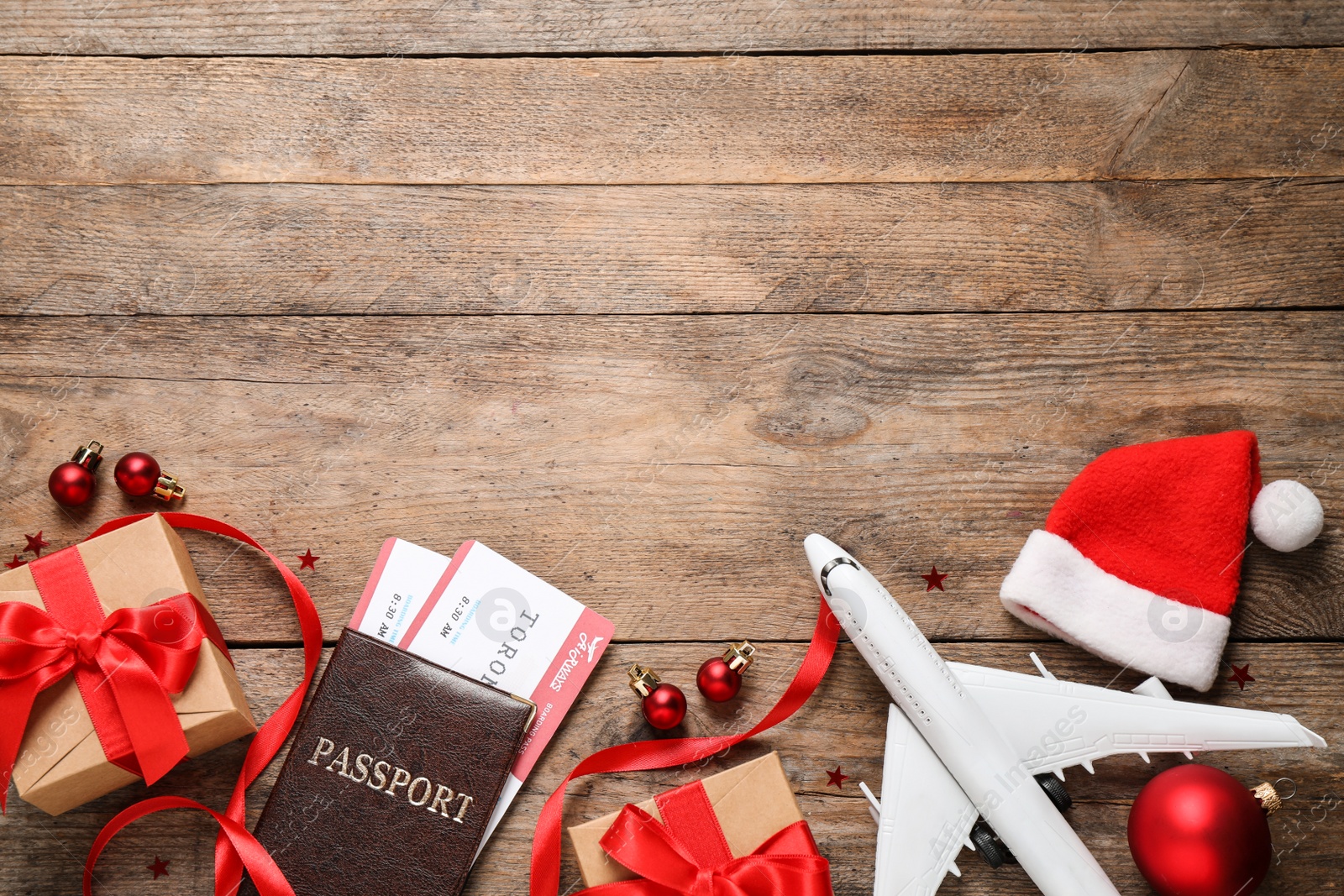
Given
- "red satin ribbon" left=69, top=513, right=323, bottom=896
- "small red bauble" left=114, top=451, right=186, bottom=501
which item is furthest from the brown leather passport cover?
"small red bauble" left=114, top=451, right=186, bottom=501

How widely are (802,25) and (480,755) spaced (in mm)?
1096

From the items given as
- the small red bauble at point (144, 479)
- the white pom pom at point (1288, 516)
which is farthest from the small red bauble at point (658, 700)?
the white pom pom at point (1288, 516)

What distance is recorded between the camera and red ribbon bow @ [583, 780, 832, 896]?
0.94m

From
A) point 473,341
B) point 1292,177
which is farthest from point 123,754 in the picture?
point 1292,177

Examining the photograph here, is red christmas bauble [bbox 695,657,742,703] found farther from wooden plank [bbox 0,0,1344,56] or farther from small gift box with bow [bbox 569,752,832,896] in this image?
wooden plank [bbox 0,0,1344,56]

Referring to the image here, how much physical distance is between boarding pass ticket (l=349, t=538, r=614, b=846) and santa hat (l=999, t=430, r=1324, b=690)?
0.58m

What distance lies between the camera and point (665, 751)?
103 centimetres

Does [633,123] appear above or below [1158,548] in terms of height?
above

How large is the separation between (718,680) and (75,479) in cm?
87

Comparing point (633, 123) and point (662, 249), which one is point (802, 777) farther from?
point (633, 123)

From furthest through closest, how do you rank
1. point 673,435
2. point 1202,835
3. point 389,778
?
1. point 673,435
2. point 389,778
3. point 1202,835

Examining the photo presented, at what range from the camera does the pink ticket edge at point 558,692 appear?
1.05m

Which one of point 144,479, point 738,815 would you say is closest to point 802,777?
point 738,815

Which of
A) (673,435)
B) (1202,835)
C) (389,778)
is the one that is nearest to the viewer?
(1202,835)
